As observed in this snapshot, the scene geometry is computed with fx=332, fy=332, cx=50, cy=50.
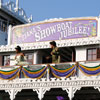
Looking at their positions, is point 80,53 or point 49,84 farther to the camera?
point 80,53

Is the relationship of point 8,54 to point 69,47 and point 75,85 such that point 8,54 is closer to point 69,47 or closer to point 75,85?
point 69,47

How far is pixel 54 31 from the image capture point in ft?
82.4

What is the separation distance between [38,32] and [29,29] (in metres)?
0.89

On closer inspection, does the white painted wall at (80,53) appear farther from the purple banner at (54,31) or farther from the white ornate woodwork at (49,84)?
the white ornate woodwork at (49,84)

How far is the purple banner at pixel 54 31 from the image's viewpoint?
24.0 m

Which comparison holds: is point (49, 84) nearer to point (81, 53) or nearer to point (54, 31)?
point (81, 53)

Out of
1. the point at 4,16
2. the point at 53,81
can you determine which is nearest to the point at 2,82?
the point at 53,81

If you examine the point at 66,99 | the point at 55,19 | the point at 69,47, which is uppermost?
the point at 55,19

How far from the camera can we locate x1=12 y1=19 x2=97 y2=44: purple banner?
2402 cm

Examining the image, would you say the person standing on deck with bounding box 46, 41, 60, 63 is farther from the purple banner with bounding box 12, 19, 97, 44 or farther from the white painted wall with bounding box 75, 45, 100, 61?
the purple banner with bounding box 12, 19, 97, 44

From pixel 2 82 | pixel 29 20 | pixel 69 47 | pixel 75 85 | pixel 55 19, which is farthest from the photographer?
pixel 29 20

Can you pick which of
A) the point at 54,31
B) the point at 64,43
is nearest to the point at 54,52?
the point at 64,43

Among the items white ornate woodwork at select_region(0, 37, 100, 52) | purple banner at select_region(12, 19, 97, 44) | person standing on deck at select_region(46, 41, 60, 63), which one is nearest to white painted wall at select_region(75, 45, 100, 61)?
white ornate woodwork at select_region(0, 37, 100, 52)

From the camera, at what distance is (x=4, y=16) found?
38.8m
